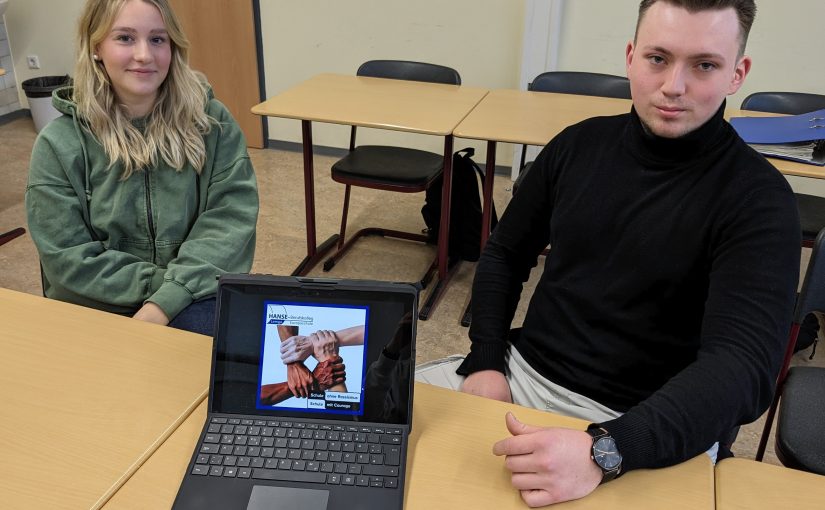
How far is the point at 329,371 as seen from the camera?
Result: 0.95m

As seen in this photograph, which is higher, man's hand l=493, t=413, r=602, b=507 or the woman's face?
the woman's face

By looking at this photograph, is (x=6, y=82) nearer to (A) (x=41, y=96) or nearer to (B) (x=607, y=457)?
(A) (x=41, y=96)

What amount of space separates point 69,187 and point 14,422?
0.71 m

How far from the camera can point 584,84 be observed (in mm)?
2877

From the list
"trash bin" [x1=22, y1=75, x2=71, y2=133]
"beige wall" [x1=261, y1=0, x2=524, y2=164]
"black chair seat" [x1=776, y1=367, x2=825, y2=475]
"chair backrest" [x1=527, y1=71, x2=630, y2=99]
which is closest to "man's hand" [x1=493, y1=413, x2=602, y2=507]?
"black chair seat" [x1=776, y1=367, x2=825, y2=475]

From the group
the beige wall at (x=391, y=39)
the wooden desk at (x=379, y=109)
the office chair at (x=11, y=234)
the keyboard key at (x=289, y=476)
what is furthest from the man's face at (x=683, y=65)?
the office chair at (x=11, y=234)

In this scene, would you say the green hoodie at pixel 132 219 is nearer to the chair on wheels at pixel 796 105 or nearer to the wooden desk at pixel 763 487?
the wooden desk at pixel 763 487

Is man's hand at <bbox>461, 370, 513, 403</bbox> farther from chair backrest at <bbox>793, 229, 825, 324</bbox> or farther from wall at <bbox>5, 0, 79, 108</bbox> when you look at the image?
wall at <bbox>5, 0, 79, 108</bbox>

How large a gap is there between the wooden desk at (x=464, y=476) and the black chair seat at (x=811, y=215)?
5.62 ft

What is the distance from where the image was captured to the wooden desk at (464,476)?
0.86m

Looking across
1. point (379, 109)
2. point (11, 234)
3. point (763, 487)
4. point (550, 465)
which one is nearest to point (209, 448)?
point (550, 465)

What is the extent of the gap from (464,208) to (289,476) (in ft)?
6.84

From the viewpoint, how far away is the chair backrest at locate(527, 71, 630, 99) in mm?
2834

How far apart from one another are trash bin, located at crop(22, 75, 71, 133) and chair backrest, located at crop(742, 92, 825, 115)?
386cm
